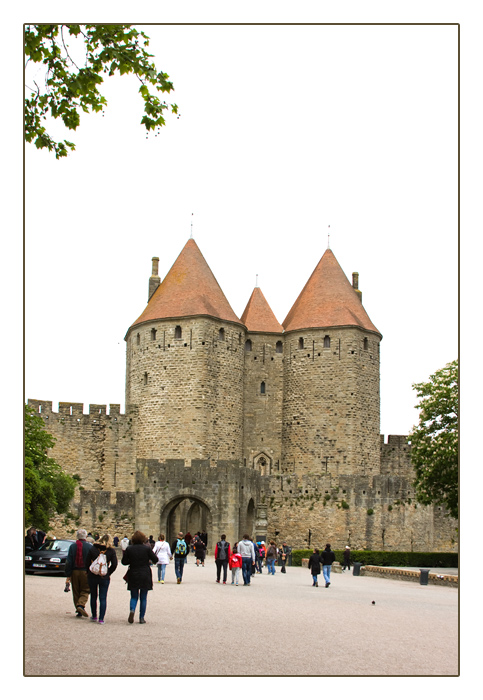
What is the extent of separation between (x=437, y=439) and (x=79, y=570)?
2222 centimetres

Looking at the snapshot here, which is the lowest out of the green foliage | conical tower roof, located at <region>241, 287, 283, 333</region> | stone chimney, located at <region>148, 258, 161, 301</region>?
the green foliage

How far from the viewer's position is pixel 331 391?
49.0 m

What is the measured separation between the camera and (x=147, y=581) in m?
14.3

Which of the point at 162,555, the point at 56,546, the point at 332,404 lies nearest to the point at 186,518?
the point at 332,404

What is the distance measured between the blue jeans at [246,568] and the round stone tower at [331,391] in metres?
23.6

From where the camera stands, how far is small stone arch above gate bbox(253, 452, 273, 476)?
163 ft

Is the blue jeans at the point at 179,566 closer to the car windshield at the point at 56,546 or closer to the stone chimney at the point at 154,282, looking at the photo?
the car windshield at the point at 56,546

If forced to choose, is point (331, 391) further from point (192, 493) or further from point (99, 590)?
point (99, 590)

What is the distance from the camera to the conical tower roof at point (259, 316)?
2047 inches

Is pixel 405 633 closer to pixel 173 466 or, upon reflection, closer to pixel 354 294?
pixel 173 466

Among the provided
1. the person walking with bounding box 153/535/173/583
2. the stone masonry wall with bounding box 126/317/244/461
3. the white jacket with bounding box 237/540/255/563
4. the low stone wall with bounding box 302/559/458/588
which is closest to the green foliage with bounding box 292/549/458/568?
the low stone wall with bounding box 302/559/458/588

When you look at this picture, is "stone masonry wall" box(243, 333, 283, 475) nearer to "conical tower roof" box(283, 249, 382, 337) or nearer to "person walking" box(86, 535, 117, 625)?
"conical tower roof" box(283, 249, 382, 337)

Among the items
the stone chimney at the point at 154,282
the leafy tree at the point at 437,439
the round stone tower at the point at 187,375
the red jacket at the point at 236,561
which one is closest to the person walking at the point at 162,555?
the red jacket at the point at 236,561

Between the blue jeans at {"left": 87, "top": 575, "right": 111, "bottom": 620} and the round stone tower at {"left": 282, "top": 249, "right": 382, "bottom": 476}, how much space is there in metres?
34.4
